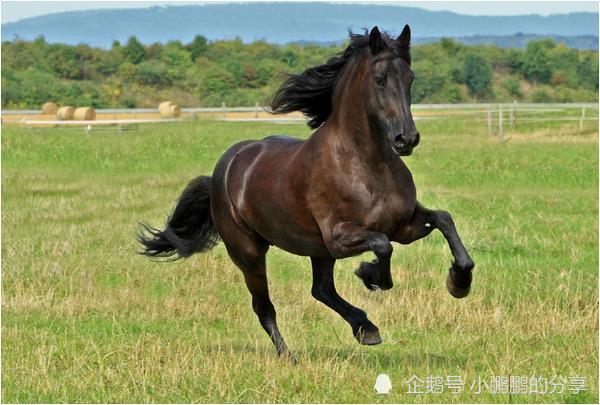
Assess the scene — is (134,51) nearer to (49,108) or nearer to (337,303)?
(49,108)

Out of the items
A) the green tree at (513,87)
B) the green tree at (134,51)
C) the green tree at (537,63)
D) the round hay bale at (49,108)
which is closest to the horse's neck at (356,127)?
the round hay bale at (49,108)

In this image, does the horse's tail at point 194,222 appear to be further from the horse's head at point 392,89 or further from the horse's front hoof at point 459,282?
the horse's front hoof at point 459,282

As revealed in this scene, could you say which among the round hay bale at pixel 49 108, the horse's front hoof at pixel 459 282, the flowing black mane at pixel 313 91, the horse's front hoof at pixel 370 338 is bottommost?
the round hay bale at pixel 49 108

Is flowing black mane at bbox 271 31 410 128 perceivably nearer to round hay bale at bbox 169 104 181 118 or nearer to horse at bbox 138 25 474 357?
horse at bbox 138 25 474 357

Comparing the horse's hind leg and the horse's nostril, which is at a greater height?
the horse's nostril

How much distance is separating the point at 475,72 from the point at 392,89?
5234 centimetres

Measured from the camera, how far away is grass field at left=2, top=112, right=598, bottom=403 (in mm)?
7375

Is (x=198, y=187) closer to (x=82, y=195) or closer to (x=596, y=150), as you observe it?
(x=82, y=195)

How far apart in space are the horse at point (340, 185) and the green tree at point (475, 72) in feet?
167

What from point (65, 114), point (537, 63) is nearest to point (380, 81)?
point (65, 114)

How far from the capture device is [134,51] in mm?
62750

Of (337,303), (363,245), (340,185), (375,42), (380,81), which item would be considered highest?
(375,42)

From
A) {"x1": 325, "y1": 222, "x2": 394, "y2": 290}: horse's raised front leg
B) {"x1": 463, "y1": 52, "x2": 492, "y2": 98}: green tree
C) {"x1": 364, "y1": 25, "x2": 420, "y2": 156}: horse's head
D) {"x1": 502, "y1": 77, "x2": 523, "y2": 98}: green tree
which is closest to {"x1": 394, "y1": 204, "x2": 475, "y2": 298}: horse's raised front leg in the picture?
{"x1": 325, "y1": 222, "x2": 394, "y2": 290}: horse's raised front leg

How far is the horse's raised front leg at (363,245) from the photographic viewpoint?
6.92 meters
